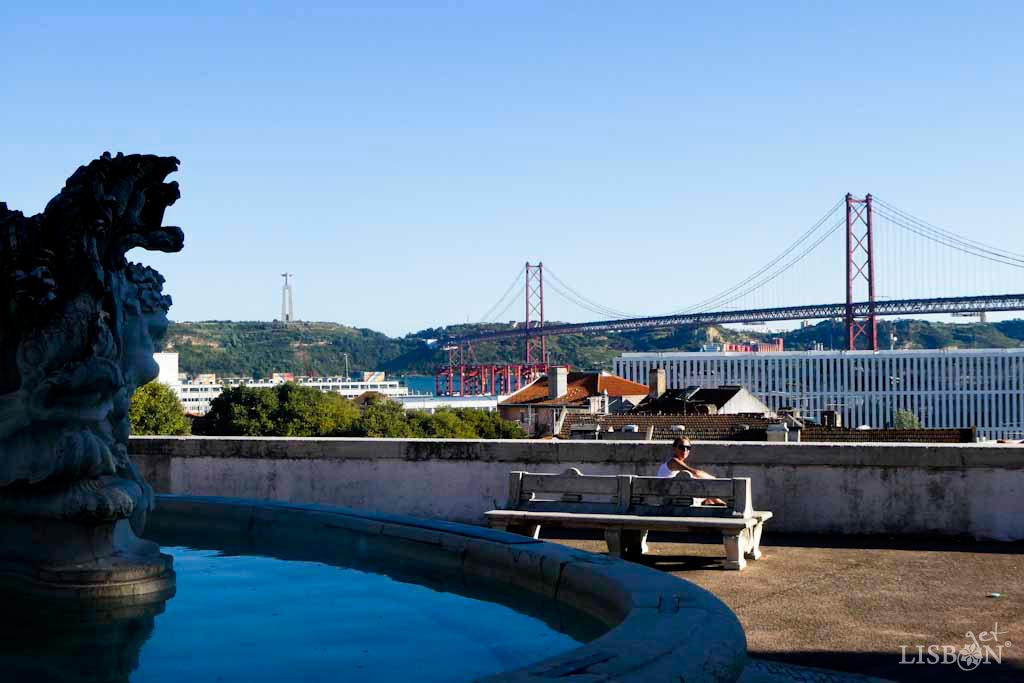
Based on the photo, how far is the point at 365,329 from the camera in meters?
177

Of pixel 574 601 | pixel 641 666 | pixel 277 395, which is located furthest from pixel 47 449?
pixel 277 395

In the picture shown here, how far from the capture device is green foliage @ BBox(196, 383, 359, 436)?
48344 millimetres

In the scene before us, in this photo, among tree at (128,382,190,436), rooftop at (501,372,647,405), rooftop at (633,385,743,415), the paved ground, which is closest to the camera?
the paved ground

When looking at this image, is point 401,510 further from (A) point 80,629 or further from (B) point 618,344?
(B) point 618,344

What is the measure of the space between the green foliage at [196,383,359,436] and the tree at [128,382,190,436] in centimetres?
811

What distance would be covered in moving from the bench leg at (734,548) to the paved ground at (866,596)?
0.08 meters

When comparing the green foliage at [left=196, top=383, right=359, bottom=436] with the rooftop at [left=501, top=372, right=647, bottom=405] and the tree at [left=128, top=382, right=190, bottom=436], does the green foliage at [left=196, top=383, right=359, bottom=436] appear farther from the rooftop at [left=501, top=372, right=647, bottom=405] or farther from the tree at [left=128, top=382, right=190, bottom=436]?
the rooftop at [left=501, top=372, right=647, bottom=405]

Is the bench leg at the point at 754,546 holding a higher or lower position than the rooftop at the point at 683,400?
lower

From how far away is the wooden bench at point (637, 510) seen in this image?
557 cm

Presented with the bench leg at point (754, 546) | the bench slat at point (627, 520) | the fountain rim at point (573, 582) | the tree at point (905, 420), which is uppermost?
the fountain rim at point (573, 582)

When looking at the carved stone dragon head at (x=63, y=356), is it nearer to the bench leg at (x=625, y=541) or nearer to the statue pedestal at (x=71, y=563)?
the statue pedestal at (x=71, y=563)

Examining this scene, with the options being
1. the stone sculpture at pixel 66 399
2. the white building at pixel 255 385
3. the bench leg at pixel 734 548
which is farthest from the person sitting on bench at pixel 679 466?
the white building at pixel 255 385

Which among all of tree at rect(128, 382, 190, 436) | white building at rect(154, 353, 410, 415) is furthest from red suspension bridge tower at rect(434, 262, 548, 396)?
tree at rect(128, 382, 190, 436)

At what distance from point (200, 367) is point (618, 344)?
48596 mm
